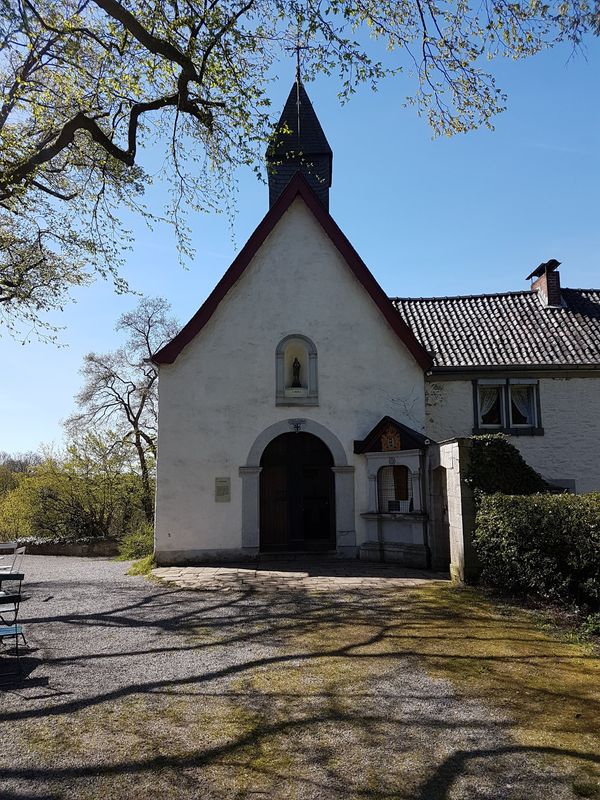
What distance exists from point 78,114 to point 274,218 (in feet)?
19.5

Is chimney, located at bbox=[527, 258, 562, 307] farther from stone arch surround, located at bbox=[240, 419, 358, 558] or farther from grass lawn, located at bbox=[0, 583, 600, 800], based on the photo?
grass lawn, located at bbox=[0, 583, 600, 800]

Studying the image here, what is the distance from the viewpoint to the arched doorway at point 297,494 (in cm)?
1498

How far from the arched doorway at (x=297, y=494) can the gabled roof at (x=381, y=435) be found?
4.57ft

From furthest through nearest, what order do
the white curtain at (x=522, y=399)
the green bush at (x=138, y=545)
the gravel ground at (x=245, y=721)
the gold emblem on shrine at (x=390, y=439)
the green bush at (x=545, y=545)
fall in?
the green bush at (x=138, y=545), the white curtain at (x=522, y=399), the gold emblem on shrine at (x=390, y=439), the green bush at (x=545, y=545), the gravel ground at (x=245, y=721)

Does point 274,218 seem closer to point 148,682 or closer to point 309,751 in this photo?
point 148,682

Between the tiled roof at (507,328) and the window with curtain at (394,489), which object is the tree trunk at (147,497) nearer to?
the window with curtain at (394,489)

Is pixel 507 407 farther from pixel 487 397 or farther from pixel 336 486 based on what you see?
Result: pixel 336 486

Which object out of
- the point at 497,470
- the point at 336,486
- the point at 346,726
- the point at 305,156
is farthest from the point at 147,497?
the point at 346,726

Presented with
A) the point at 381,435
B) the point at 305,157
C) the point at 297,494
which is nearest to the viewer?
the point at 381,435

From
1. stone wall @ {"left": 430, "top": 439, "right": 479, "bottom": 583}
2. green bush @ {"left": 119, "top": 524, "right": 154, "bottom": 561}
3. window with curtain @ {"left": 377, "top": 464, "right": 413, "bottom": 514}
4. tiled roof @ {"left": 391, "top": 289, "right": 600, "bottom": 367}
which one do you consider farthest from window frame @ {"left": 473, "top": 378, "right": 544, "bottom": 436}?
green bush @ {"left": 119, "top": 524, "right": 154, "bottom": 561}

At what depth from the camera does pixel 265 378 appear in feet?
47.1

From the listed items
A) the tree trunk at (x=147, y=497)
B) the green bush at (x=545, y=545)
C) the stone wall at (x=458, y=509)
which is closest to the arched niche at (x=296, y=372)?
the stone wall at (x=458, y=509)

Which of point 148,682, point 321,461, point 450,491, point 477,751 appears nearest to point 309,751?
point 477,751

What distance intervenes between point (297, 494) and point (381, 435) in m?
2.87
